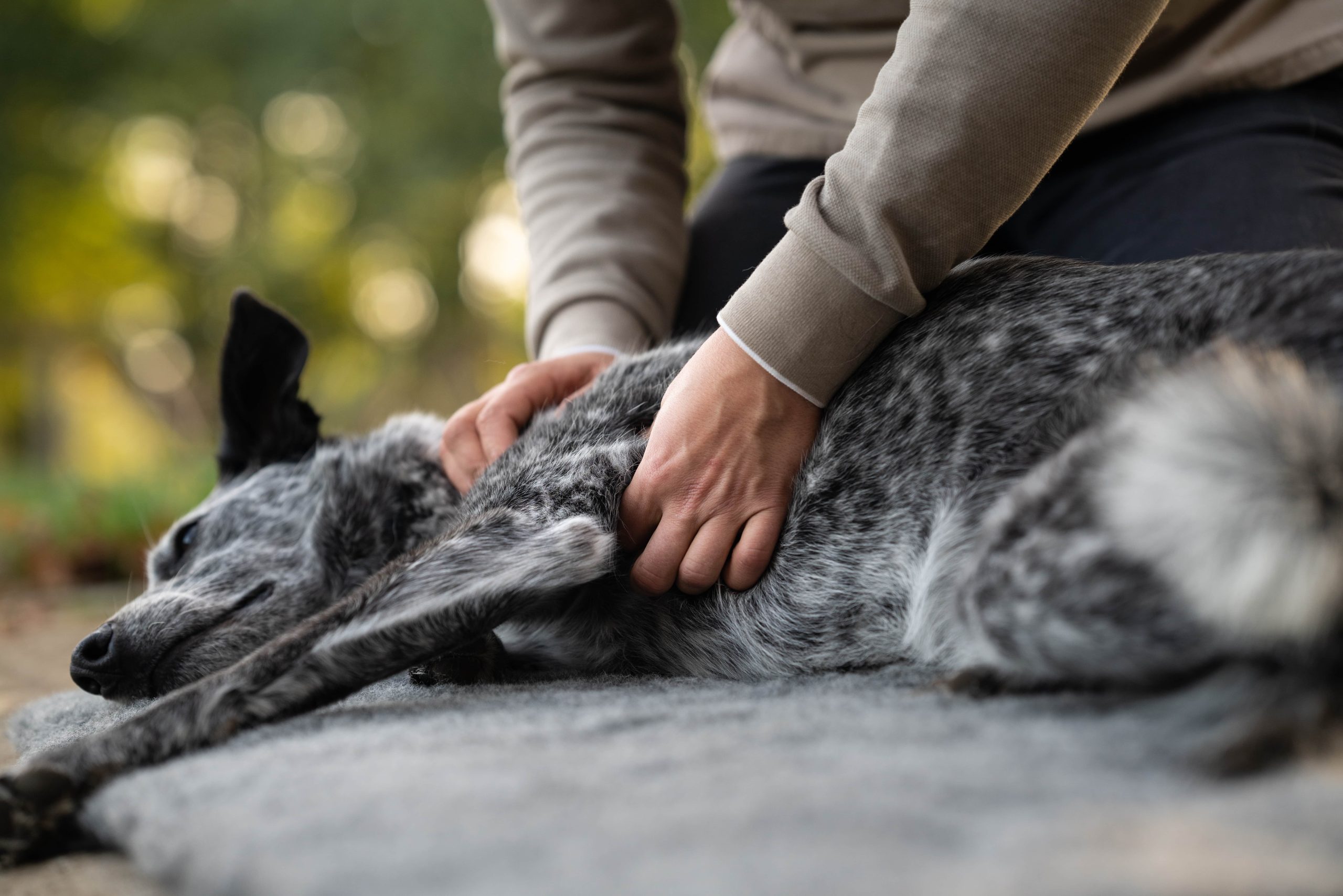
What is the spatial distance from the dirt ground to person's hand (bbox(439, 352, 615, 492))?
1189mm

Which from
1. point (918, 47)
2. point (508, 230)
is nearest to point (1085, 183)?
point (918, 47)

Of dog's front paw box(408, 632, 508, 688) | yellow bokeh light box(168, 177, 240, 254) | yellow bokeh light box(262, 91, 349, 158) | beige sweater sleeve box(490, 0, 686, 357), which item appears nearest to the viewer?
dog's front paw box(408, 632, 508, 688)

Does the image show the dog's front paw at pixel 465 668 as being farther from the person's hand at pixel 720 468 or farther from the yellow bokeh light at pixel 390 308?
the yellow bokeh light at pixel 390 308

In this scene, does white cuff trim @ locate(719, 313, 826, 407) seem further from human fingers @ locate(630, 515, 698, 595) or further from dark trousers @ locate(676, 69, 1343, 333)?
dark trousers @ locate(676, 69, 1343, 333)

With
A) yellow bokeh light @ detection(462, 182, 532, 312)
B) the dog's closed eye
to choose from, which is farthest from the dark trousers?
yellow bokeh light @ detection(462, 182, 532, 312)

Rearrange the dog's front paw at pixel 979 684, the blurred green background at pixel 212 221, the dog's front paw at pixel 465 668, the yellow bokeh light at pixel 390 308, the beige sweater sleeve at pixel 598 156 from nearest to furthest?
the dog's front paw at pixel 979 684 → the dog's front paw at pixel 465 668 → the beige sweater sleeve at pixel 598 156 → the blurred green background at pixel 212 221 → the yellow bokeh light at pixel 390 308

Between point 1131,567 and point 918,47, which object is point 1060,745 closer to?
point 1131,567

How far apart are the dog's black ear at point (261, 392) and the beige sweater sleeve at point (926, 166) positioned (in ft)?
4.80

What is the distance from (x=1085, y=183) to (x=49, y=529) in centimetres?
597

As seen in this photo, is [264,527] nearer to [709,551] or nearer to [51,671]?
[51,671]

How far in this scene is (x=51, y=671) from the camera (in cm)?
354

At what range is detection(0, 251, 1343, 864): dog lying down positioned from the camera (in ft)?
4.67

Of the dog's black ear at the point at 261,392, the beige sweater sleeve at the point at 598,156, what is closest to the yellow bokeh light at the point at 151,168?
the beige sweater sleeve at the point at 598,156

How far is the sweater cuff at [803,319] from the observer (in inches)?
83.0
